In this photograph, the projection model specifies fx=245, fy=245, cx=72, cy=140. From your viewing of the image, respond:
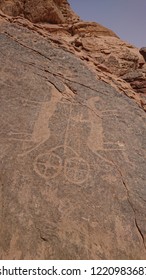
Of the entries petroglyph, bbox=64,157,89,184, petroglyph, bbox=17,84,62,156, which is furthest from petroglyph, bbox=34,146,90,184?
petroglyph, bbox=17,84,62,156

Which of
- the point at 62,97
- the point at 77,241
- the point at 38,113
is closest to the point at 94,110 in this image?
the point at 62,97

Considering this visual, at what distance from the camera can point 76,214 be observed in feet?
8.76

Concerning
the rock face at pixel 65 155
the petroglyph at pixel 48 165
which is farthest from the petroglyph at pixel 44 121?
the petroglyph at pixel 48 165

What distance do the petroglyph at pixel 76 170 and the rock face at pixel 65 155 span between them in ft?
0.04

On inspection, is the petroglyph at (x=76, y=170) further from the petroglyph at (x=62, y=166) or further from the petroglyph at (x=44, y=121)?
the petroglyph at (x=44, y=121)

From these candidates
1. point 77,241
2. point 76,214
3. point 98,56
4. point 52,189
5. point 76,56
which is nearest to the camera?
point 77,241

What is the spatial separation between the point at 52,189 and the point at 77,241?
0.66 m

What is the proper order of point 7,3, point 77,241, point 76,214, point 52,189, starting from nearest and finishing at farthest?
point 77,241 → point 76,214 → point 52,189 → point 7,3

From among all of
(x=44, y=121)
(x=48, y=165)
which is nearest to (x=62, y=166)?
(x=48, y=165)

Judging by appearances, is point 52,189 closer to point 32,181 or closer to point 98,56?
point 32,181

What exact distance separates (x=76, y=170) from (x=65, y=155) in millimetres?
272

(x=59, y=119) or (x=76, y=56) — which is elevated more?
(x=76, y=56)

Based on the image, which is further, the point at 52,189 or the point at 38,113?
the point at 38,113

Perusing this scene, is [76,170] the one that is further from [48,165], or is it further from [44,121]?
[44,121]
